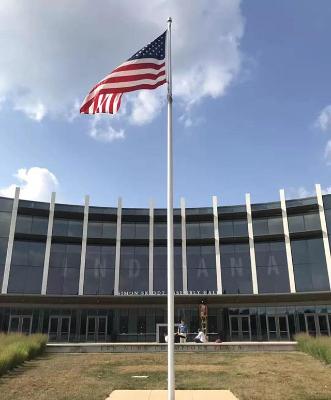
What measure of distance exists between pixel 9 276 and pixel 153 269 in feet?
43.2

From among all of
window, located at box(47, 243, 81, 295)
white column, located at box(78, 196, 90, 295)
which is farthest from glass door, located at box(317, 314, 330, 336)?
window, located at box(47, 243, 81, 295)

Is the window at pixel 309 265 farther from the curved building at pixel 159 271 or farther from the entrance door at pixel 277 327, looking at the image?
the entrance door at pixel 277 327

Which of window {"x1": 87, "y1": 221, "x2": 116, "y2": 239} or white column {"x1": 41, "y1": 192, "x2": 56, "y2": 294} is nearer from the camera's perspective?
white column {"x1": 41, "y1": 192, "x2": 56, "y2": 294}

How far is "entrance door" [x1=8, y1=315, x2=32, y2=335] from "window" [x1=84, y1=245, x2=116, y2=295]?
6.06m

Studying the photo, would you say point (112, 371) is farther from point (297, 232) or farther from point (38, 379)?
point (297, 232)

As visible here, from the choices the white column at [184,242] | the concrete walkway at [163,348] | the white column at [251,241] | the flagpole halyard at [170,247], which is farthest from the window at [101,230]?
the flagpole halyard at [170,247]

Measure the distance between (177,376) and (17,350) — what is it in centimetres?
711

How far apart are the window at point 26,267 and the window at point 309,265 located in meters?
23.6

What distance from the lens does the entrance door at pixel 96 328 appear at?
38969 mm

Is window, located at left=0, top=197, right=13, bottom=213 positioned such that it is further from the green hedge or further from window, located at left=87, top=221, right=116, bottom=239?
the green hedge

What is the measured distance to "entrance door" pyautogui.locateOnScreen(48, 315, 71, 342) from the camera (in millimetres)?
38625

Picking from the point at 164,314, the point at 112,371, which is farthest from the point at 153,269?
the point at 112,371

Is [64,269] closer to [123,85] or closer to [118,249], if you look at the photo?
[118,249]

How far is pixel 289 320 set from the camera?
3847 cm
